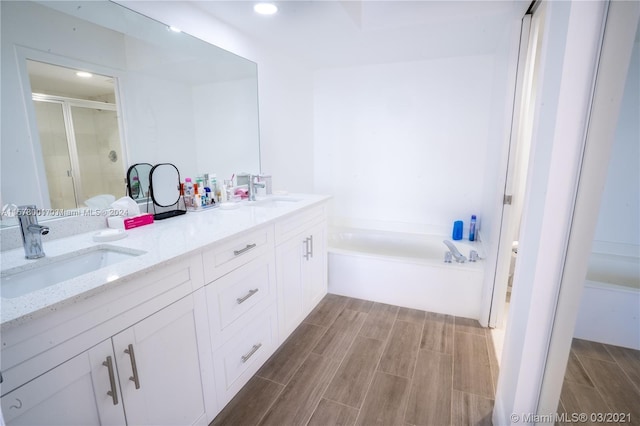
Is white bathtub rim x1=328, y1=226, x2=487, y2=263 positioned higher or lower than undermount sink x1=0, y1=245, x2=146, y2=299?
lower

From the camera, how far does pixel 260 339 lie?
5.72ft

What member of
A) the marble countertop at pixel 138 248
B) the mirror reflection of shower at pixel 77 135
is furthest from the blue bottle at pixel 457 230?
the mirror reflection of shower at pixel 77 135

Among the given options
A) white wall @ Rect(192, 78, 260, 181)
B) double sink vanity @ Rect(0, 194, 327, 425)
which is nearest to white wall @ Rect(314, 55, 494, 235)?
white wall @ Rect(192, 78, 260, 181)

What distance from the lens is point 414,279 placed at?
246 centimetres

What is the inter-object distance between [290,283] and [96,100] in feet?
4.83

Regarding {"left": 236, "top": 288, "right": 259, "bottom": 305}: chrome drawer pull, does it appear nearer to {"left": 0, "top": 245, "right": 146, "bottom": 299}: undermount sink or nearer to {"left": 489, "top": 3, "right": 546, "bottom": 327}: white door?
{"left": 0, "top": 245, "right": 146, "bottom": 299}: undermount sink

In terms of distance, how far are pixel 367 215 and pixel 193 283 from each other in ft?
8.20

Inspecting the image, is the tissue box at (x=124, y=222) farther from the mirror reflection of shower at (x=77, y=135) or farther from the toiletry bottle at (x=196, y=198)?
the toiletry bottle at (x=196, y=198)

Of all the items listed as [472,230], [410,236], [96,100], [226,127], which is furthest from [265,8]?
[472,230]

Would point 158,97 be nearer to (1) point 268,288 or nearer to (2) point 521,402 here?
(1) point 268,288

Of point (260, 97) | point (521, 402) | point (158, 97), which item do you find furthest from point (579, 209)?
point (260, 97)

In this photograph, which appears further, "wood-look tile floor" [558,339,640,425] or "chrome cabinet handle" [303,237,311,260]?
"chrome cabinet handle" [303,237,311,260]

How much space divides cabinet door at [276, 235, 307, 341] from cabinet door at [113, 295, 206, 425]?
0.70 m

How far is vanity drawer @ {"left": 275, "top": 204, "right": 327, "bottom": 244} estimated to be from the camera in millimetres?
1871
